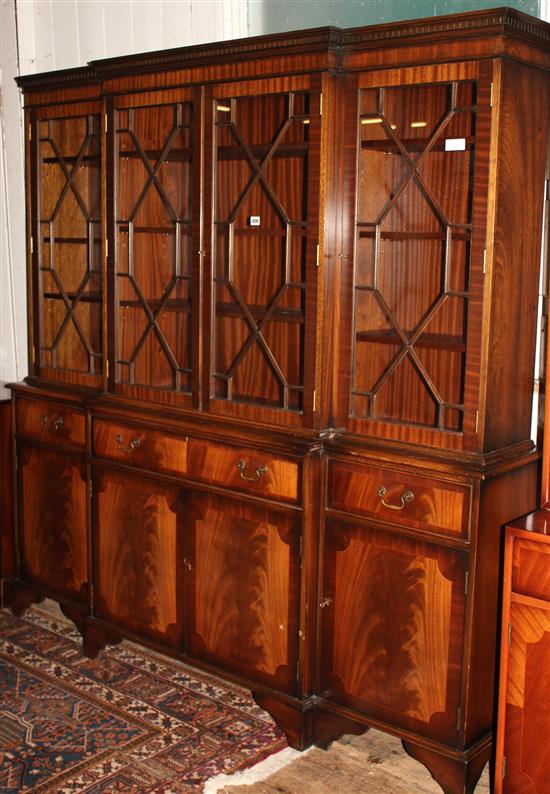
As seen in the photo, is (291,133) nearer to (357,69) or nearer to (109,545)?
(357,69)

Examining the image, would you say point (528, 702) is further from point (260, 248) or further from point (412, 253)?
point (260, 248)

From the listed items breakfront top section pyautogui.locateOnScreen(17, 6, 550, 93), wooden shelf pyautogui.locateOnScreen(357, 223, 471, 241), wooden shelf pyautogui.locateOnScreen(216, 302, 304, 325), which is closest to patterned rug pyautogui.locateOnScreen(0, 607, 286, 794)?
wooden shelf pyautogui.locateOnScreen(216, 302, 304, 325)

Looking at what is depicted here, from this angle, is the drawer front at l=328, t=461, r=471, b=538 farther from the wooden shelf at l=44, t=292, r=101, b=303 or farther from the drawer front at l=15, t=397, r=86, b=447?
the wooden shelf at l=44, t=292, r=101, b=303

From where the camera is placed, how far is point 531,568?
2.38m

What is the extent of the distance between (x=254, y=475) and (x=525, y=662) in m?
0.97

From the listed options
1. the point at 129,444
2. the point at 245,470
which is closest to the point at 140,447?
the point at 129,444

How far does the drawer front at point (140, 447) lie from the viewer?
3.17m

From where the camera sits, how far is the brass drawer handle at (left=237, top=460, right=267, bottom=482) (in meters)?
2.91

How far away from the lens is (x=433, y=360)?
2979 mm

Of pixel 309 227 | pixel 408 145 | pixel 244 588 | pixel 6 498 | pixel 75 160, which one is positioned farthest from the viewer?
pixel 6 498

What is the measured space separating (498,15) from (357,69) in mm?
431

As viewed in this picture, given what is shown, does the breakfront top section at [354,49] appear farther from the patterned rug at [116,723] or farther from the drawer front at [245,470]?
the patterned rug at [116,723]

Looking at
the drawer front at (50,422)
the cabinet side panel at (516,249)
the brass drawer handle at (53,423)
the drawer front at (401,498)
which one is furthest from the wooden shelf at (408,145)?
the brass drawer handle at (53,423)

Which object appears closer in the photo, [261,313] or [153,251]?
[261,313]
